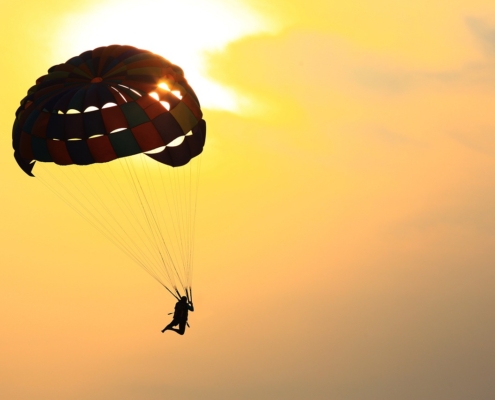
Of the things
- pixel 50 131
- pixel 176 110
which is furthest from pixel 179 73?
pixel 50 131

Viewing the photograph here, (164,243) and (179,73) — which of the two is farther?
(179,73)

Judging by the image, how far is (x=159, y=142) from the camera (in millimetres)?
49938

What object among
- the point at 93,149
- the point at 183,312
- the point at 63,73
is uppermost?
the point at 63,73

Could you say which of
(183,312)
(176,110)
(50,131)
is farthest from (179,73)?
(183,312)

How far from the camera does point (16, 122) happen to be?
51656mm

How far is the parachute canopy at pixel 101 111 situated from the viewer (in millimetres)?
49562

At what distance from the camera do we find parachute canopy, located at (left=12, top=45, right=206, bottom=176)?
49.6 meters

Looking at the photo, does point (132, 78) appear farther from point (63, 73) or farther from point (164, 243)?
point (164, 243)

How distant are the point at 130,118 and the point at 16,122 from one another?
4.99 metres

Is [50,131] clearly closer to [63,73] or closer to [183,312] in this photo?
[63,73]

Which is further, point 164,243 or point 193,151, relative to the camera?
point 193,151

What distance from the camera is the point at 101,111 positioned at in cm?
4959

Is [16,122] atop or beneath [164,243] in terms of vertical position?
atop

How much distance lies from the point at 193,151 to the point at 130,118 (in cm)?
415
